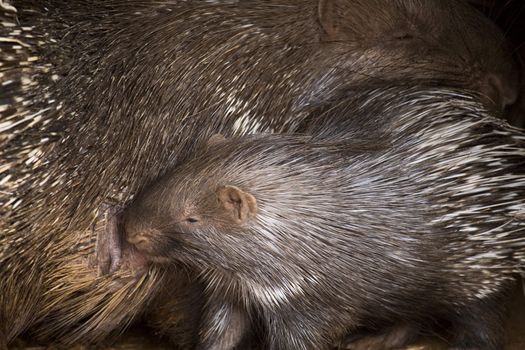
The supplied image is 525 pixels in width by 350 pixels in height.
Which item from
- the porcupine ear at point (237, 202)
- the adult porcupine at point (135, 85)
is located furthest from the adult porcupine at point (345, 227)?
the adult porcupine at point (135, 85)

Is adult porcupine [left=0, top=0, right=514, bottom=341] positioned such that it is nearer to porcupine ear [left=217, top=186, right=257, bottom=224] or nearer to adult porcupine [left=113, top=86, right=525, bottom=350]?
adult porcupine [left=113, top=86, right=525, bottom=350]

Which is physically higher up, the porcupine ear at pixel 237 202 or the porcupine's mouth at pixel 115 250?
the porcupine ear at pixel 237 202

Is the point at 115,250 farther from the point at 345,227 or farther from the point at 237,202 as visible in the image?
A: the point at 345,227

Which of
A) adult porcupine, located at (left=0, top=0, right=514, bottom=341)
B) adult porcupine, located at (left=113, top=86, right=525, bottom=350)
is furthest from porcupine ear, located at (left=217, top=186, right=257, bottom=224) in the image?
adult porcupine, located at (left=0, top=0, right=514, bottom=341)

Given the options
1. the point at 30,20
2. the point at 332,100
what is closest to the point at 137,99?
the point at 30,20

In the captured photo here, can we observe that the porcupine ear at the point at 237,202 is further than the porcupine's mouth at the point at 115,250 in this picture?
No

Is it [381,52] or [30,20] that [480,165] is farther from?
[30,20]

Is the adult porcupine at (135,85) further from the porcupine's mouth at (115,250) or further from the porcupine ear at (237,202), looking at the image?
the porcupine ear at (237,202)
